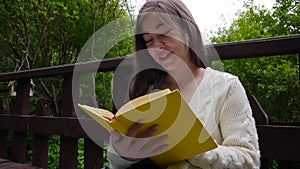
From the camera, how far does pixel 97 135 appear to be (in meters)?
1.14

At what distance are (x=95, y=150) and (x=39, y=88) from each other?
3.58 m

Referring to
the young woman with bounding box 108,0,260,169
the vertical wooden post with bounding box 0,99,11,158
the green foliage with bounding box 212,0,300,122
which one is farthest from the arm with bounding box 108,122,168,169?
the green foliage with bounding box 212,0,300,122

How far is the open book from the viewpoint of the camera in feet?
1.77

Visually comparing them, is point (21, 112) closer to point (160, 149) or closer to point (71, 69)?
point (71, 69)

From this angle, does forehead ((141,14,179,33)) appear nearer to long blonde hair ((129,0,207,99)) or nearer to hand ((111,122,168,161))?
long blonde hair ((129,0,207,99))

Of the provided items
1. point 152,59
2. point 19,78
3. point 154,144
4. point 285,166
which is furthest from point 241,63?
point 154,144

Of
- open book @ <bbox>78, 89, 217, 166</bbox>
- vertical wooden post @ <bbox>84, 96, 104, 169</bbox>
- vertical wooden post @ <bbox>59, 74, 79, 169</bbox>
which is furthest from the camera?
vertical wooden post @ <bbox>59, 74, 79, 169</bbox>

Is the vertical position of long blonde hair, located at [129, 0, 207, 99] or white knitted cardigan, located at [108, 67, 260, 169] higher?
long blonde hair, located at [129, 0, 207, 99]

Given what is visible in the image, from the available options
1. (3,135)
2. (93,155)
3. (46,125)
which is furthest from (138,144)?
(3,135)

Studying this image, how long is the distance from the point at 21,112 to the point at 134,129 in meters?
1.74

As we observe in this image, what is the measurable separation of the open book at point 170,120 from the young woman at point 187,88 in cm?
2

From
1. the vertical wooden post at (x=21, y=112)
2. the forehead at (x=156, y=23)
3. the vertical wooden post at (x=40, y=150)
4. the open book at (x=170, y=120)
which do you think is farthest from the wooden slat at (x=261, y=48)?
the vertical wooden post at (x=21, y=112)

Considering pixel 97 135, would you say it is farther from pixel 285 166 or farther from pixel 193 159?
pixel 285 166

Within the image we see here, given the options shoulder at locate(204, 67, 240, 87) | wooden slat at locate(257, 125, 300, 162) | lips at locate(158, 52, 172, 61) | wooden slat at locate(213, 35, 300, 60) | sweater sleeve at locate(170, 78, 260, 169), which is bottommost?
wooden slat at locate(257, 125, 300, 162)
